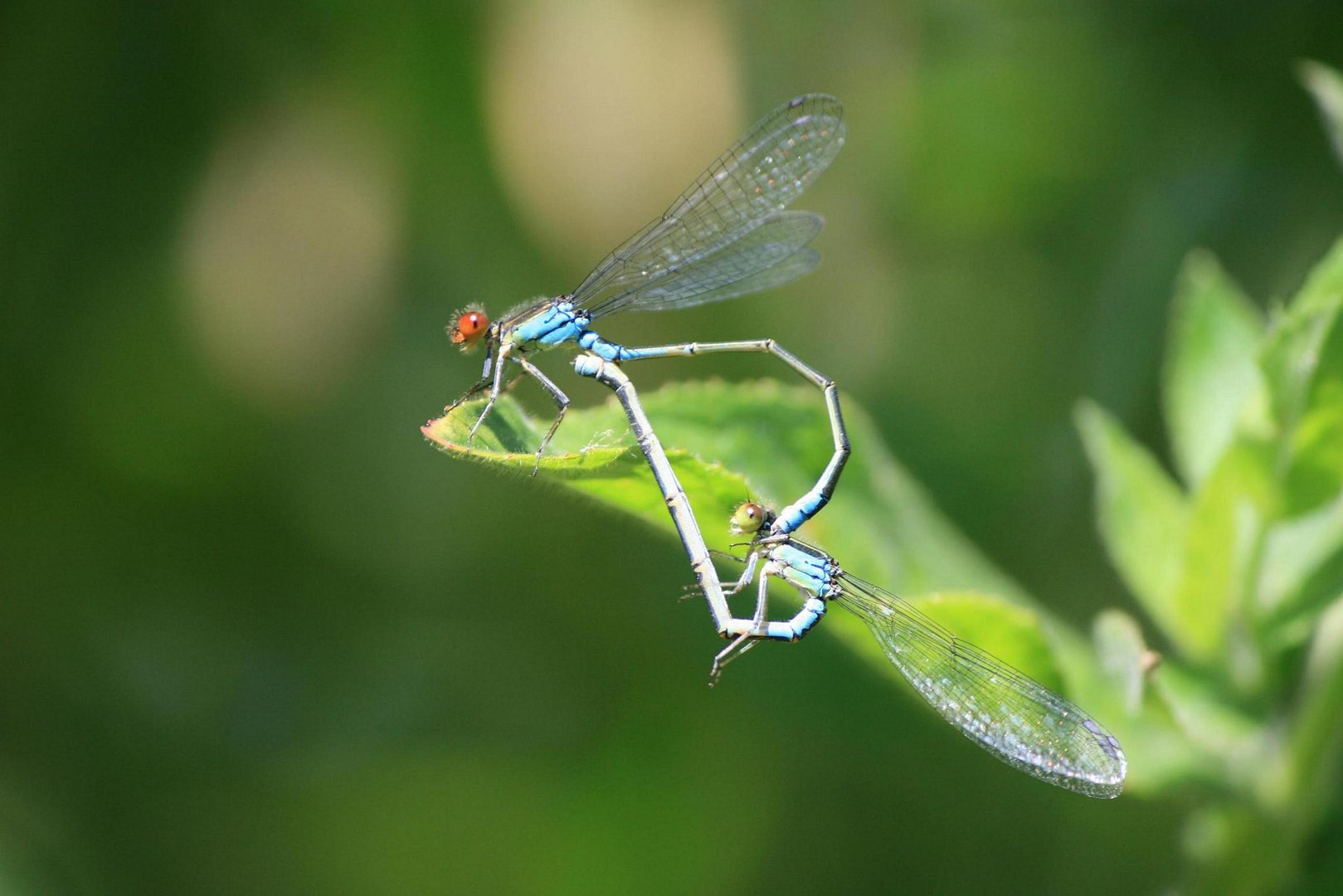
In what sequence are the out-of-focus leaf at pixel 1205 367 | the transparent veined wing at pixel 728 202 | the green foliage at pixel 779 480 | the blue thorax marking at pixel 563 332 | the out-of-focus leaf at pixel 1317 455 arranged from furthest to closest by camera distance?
the transparent veined wing at pixel 728 202 < the blue thorax marking at pixel 563 332 < the out-of-focus leaf at pixel 1205 367 < the out-of-focus leaf at pixel 1317 455 < the green foliage at pixel 779 480

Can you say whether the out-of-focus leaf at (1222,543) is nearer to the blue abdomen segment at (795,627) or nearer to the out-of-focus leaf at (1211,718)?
the out-of-focus leaf at (1211,718)

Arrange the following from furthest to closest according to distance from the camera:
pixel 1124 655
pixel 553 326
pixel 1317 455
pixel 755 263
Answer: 1. pixel 755 263
2. pixel 553 326
3. pixel 1317 455
4. pixel 1124 655

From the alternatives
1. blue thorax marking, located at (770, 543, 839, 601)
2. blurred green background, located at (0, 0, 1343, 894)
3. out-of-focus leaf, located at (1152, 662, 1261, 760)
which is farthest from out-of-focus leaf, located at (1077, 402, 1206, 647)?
blurred green background, located at (0, 0, 1343, 894)

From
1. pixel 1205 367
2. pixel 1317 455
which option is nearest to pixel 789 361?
pixel 1205 367

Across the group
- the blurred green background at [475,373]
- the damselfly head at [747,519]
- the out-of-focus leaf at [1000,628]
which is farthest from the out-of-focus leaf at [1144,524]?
the blurred green background at [475,373]

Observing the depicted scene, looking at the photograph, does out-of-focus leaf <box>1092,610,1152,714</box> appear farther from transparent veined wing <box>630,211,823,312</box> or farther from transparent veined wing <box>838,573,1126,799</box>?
transparent veined wing <box>630,211,823,312</box>

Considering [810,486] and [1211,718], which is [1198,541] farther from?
[810,486]
